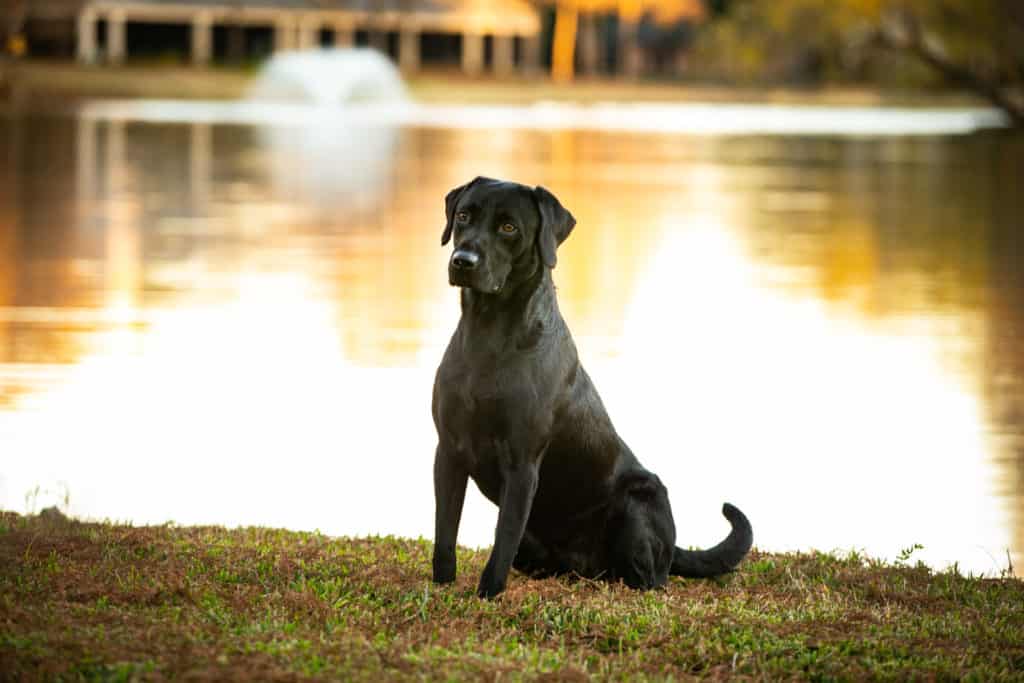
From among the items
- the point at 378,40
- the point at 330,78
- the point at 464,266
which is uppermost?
the point at 378,40

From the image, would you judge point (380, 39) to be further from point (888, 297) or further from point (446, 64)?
point (888, 297)

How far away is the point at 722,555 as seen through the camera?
676cm

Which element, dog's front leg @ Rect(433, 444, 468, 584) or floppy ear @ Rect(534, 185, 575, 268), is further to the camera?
dog's front leg @ Rect(433, 444, 468, 584)

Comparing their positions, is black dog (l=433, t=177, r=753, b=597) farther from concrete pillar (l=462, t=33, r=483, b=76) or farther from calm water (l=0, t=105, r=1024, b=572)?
concrete pillar (l=462, t=33, r=483, b=76)

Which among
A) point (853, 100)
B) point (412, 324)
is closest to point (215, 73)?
point (853, 100)

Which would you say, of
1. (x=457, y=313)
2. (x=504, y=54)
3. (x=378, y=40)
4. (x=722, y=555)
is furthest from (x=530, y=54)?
(x=722, y=555)

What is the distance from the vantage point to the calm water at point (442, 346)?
8812 mm

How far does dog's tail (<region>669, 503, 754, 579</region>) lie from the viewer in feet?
22.0

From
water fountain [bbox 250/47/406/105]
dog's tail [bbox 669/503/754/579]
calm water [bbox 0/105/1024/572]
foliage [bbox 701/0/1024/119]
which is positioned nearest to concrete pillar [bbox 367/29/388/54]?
water fountain [bbox 250/47/406/105]

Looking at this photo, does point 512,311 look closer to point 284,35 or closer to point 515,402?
point 515,402

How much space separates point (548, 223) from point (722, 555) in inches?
56.4

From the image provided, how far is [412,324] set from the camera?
14062 millimetres

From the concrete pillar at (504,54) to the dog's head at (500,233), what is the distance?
7633 centimetres

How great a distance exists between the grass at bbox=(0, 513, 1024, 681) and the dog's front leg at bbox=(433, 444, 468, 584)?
3.8 inches
